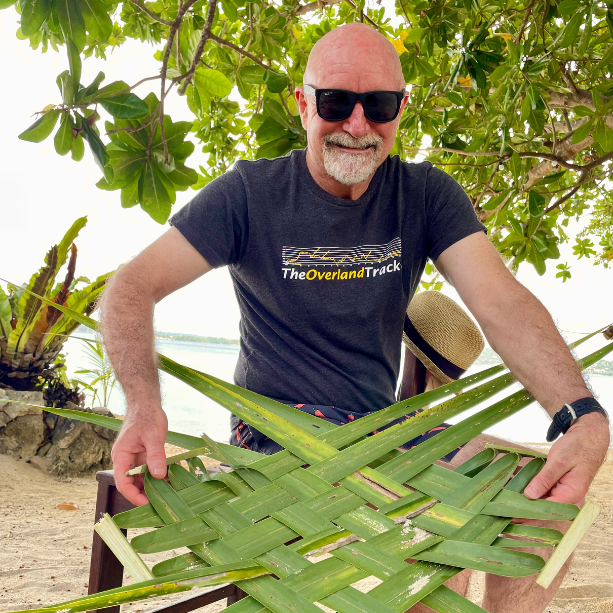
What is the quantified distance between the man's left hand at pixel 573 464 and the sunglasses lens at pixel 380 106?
97cm

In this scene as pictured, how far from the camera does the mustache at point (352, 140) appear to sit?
160 cm

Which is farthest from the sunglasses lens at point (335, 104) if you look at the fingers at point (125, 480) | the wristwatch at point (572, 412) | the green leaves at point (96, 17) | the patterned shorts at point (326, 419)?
the fingers at point (125, 480)

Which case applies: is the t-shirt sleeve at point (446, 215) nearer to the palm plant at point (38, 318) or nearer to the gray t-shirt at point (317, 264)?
the gray t-shirt at point (317, 264)

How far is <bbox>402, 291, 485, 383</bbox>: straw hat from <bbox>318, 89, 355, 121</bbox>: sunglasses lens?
2.46 feet

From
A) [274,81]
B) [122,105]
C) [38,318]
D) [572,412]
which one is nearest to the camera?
[572,412]

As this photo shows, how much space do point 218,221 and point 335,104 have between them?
1.49 feet

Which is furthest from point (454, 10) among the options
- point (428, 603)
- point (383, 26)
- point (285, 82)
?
point (428, 603)

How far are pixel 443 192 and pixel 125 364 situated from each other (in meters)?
1.07

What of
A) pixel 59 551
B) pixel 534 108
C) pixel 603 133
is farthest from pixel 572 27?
pixel 59 551

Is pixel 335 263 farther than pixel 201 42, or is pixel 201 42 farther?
pixel 201 42

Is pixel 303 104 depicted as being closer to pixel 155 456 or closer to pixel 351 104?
pixel 351 104

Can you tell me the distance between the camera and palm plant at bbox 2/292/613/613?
77cm

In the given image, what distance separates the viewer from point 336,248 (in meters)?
1.64

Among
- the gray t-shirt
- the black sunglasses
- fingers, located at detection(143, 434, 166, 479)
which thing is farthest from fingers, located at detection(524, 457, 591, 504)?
the black sunglasses
